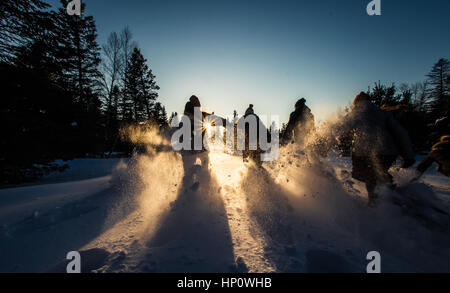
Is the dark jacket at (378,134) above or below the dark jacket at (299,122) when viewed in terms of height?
below

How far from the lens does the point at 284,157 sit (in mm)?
4707

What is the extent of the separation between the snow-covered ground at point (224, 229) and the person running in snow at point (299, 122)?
125cm

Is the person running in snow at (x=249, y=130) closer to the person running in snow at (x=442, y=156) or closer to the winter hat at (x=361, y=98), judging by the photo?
the winter hat at (x=361, y=98)

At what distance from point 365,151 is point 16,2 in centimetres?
1003

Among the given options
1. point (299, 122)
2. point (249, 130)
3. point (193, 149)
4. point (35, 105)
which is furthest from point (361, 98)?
point (35, 105)

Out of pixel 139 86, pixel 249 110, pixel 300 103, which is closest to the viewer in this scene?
pixel 300 103

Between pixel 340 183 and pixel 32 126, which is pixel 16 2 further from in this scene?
pixel 340 183

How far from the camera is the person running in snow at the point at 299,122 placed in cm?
491

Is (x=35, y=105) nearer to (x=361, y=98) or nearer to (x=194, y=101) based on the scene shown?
(x=194, y=101)

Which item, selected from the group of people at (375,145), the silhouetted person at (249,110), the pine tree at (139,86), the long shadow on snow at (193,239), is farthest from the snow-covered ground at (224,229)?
the pine tree at (139,86)

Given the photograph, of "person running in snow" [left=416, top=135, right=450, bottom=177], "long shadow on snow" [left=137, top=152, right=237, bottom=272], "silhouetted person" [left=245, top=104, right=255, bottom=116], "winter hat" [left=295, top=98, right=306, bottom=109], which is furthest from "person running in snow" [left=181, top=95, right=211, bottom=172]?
"person running in snow" [left=416, top=135, right=450, bottom=177]

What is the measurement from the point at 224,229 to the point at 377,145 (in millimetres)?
2743

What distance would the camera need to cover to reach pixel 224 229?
7.23 feet
